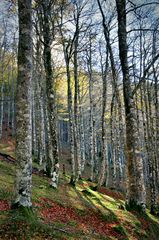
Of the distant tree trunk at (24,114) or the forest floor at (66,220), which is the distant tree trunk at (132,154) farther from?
the distant tree trunk at (24,114)

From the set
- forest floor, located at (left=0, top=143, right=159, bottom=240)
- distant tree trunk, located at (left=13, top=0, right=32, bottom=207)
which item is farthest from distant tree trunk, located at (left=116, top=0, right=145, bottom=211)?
distant tree trunk, located at (left=13, top=0, right=32, bottom=207)

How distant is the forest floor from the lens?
657cm

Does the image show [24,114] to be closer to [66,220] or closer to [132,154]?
[66,220]

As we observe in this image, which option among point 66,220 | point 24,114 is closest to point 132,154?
point 66,220

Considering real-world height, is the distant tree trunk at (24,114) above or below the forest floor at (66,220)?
above

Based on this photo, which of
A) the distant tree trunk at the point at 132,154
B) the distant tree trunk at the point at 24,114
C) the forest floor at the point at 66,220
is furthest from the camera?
the distant tree trunk at the point at 132,154

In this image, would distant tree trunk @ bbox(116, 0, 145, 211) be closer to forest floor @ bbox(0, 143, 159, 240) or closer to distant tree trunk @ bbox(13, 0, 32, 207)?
forest floor @ bbox(0, 143, 159, 240)

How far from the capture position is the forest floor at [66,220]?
259 inches

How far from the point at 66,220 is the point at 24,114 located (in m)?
4.32

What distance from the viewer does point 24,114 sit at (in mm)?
7266

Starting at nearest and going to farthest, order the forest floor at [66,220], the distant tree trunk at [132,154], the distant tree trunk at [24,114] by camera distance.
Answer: the forest floor at [66,220] → the distant tree trunk at [24,114] → the distant tree trunk at [132,154]

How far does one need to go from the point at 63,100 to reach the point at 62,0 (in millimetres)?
22500

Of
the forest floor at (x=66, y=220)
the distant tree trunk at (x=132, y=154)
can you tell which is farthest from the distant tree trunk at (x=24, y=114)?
the distant tree trunk at (x=132, y=154)

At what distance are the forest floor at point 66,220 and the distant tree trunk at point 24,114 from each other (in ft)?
1.86
